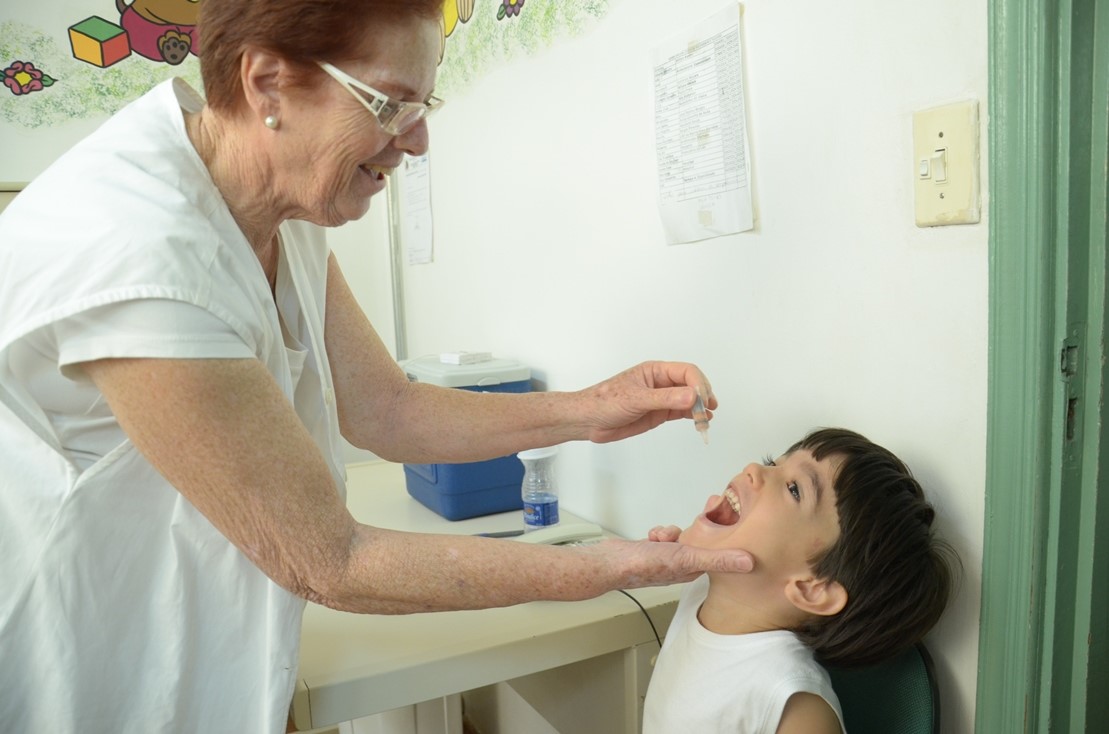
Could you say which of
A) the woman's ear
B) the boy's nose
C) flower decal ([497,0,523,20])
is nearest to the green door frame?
the boy's nose

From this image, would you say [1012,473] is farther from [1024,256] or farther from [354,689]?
[354,689]

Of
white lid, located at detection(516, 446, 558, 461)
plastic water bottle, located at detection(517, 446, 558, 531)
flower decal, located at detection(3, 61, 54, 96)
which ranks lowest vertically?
plastic water bottle, located at detection(517, 446, 558, 531)

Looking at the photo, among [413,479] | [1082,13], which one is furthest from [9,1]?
[1082,13]

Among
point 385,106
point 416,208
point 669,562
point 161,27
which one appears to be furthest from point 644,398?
point 161,27

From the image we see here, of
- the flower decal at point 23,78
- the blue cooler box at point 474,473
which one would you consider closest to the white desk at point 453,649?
the blue cooler box at point 474,473

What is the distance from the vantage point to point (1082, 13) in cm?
87

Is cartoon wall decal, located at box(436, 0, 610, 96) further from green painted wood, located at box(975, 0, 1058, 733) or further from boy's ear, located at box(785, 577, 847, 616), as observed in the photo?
boy's ear, located at box(785, 577, 847, 616)

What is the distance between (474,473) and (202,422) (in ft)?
3.53

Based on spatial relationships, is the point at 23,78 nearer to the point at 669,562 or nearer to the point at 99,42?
the point at 99,42

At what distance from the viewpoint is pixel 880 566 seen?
3.31 ft

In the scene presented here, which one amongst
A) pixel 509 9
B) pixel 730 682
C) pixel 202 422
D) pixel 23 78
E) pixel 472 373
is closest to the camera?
pixel 202 422

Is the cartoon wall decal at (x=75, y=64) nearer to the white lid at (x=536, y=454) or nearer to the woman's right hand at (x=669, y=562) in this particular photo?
the white lid at (x=536, y=454)

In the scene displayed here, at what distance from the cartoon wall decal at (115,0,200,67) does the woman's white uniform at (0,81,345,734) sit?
223 cm

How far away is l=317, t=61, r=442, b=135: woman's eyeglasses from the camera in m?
0.95
